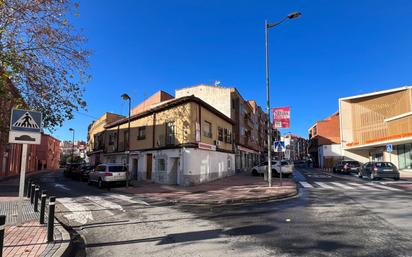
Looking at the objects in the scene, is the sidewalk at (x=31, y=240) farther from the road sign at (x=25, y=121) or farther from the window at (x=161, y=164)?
the window at (x=161, y=164)

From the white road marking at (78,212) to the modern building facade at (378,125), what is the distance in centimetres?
3430

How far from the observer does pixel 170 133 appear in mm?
22156

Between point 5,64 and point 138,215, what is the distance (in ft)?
21.1

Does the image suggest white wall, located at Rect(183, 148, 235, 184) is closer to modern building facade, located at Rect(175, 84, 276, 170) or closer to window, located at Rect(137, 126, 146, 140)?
modern building facade, located at Rect(175, 84, 276, 170)

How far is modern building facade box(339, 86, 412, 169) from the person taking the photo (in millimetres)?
35500

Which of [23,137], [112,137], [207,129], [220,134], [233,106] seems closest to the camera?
[23,137]

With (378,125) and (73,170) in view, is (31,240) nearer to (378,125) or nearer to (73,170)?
(73,170)

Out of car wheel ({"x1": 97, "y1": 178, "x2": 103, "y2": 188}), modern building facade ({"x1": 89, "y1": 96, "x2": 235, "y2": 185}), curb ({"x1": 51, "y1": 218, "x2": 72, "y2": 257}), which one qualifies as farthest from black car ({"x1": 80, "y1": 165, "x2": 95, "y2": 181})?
curb ({"x1": 51, "y1": 218, "x2": 72, "y2": 257})

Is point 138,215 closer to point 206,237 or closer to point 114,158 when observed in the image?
point 206,237

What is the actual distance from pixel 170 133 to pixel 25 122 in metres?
15.1

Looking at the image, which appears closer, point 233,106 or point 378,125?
point 233,106

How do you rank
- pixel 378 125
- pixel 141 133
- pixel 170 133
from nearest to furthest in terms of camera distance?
pixel 170 133
pixel 141 133
pixel 378 125

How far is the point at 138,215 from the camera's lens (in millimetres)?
9375

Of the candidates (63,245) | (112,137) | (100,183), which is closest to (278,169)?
(100,183)
